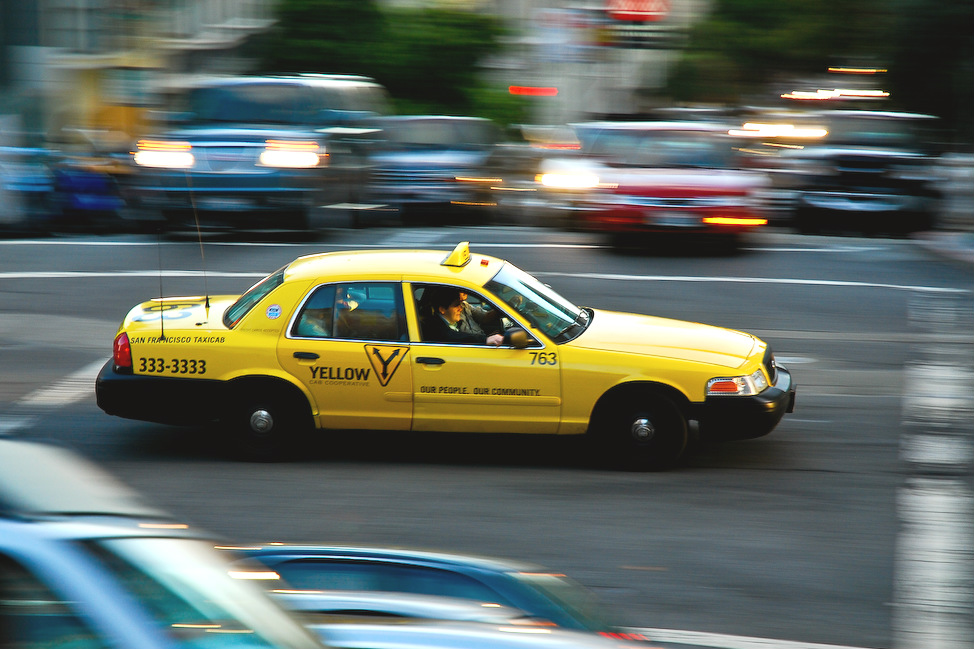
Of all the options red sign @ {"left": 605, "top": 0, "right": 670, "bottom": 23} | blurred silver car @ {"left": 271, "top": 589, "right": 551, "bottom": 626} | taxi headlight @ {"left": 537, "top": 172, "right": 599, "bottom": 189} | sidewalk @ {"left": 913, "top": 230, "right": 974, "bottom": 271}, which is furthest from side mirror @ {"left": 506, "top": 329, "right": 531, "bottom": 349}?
red sign @ {"left": 605, "top": 0, "right": 670, "bottom": 23}

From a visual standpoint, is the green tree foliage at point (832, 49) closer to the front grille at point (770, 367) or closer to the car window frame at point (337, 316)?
the front grille at point (770, 367)

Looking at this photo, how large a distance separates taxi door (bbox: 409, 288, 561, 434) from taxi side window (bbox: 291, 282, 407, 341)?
268mm

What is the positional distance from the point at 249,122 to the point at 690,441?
9.62 meters

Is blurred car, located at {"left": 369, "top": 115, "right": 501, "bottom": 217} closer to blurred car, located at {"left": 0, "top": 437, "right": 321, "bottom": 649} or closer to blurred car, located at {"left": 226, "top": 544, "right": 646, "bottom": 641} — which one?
blurred car, located at {"left": 226, "top": 544, "right": 646, "bottom": 641}

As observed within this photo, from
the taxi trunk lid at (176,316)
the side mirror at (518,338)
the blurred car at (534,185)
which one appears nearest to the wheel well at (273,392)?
the taxi trunk lid at (176,316)

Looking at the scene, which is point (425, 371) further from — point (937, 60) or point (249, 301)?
point (937, 60)

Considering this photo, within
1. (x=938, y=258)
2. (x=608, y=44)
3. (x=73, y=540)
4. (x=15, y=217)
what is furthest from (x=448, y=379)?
(x=608, y=44)

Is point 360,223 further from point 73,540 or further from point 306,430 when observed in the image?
point 73,540

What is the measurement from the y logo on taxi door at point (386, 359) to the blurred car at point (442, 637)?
13.7 feet

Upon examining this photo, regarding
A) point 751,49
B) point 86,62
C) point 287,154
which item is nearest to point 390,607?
point 287,154

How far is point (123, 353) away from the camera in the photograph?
7.98m

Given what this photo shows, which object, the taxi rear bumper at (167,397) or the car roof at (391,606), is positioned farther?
the taxi rear bumper at (167,397)

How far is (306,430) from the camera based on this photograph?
790 centimetres

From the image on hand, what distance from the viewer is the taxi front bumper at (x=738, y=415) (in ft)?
25.1
